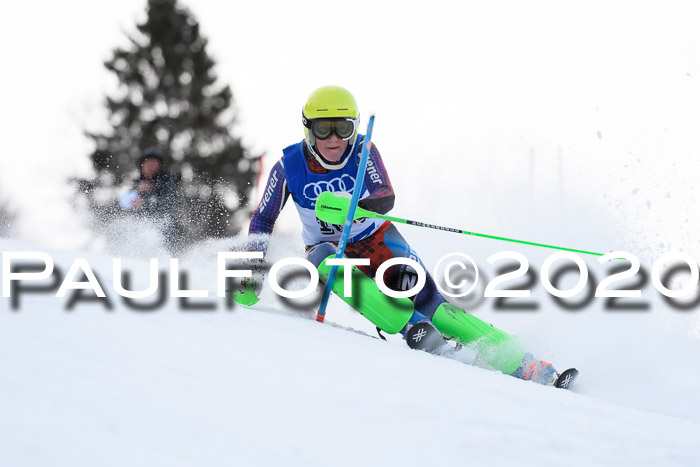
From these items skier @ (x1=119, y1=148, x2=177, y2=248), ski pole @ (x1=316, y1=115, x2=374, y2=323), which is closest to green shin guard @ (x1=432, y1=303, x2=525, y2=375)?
ski pole @ (x1=316, y1=115, x2=374, y2=323)

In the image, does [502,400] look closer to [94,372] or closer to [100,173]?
[94,372]

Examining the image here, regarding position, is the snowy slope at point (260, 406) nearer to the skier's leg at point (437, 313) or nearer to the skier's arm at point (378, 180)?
the skier's leg at point (437, 313)

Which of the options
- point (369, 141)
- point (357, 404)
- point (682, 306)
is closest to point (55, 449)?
point (357, 404)

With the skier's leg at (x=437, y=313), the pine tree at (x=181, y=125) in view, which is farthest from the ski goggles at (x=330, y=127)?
the pine tree at (x=181, y=125)

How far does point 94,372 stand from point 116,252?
19.9 feet

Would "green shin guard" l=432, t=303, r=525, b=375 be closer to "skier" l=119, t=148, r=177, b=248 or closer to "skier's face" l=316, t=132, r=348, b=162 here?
"skier's face" l=316, t=132, r=348, b=162

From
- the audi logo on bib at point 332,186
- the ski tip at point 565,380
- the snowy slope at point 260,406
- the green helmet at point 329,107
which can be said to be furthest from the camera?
the audi logo on bib at point 332,186

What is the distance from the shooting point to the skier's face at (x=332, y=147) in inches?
158

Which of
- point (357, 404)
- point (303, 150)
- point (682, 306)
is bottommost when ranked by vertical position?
point (682, 306)

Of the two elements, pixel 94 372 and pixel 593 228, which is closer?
pixel 94 372

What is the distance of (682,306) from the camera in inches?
179

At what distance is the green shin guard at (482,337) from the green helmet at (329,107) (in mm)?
1200

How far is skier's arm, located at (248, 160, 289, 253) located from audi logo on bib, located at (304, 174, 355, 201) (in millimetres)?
179

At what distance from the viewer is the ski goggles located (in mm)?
4012
